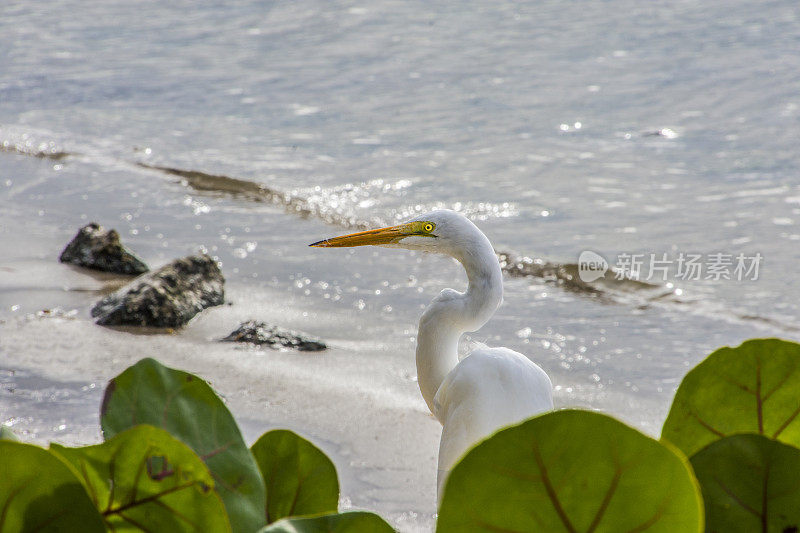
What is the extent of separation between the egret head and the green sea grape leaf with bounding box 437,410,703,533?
2587mm

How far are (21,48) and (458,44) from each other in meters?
7.23

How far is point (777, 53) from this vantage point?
11125 mm

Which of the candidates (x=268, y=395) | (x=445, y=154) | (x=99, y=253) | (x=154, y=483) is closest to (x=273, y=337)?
(x=268, y=395)

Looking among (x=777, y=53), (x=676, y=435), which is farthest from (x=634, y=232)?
(x=676, y=435)

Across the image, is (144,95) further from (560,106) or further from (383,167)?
(560,106)

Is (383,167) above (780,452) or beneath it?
beneath

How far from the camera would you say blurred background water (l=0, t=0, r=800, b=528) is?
18.8ft

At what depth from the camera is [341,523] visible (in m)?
0.72

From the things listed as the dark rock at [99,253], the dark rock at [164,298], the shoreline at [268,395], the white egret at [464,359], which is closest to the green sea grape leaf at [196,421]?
the white egret at [464,359]

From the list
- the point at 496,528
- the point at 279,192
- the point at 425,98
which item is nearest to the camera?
the point at 496,528

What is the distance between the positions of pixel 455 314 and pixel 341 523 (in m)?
2.44

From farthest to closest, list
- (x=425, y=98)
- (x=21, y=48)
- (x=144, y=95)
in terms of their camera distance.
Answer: (x=21, y=48) → (x=144, y=95) → (x=425, y=98)

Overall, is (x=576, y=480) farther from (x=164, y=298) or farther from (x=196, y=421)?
(x=164, y=298)

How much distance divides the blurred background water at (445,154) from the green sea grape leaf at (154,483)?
3.82m
